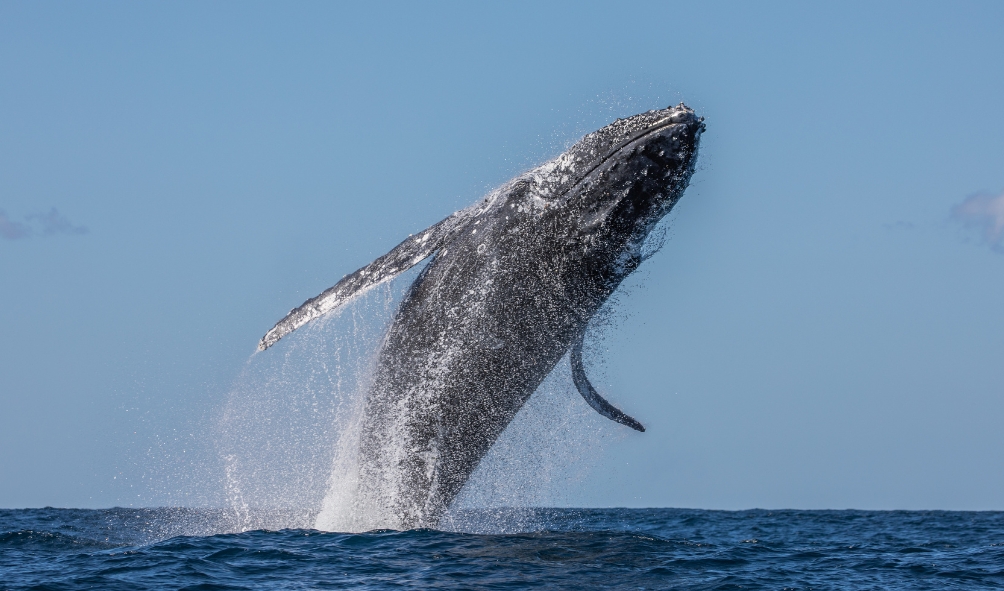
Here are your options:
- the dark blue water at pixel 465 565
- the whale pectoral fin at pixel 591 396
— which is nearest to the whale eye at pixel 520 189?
the whale pectoral fin at pixel 591 396

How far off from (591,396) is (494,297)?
2624mm

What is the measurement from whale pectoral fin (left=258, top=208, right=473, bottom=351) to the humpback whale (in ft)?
0.06

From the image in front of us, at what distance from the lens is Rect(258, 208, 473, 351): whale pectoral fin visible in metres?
11.5

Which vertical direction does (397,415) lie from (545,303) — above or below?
below

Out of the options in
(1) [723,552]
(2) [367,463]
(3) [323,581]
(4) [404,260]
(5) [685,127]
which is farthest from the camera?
(1) [723,552]

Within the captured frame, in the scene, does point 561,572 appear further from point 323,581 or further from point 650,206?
point 650,206

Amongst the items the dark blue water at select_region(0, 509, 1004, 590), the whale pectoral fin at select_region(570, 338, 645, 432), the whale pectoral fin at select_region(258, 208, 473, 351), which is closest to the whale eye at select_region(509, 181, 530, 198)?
the whale pectoral fin at select_region(258, 208, 473, 351)

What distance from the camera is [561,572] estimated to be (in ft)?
32.7

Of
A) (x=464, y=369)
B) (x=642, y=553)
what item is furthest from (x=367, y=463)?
(x=642, y=553)

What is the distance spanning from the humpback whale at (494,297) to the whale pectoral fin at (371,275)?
0.02m

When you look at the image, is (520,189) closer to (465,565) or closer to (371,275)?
(371,275)

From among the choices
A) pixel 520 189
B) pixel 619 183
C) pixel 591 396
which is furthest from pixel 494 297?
pixel 591 396

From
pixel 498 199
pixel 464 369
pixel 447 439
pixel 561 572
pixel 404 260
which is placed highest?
pixel 498 199

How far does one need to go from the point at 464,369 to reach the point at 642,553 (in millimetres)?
3226
